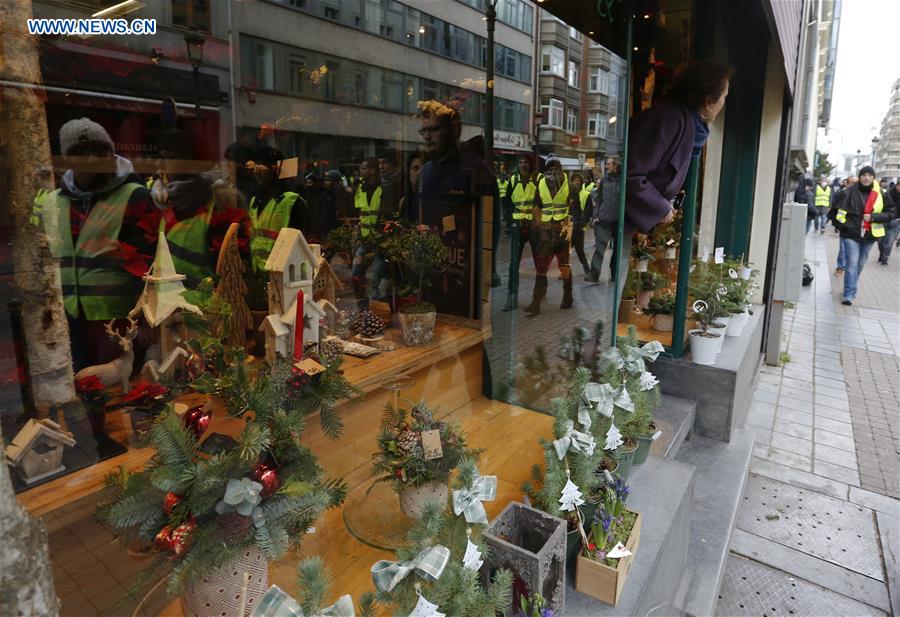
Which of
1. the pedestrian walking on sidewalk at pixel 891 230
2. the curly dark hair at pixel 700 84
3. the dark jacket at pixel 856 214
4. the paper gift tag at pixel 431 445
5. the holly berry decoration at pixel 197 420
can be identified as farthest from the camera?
the pedestrian walking on sidewalk at pixel 891 230

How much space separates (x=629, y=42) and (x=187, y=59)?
2.23 m

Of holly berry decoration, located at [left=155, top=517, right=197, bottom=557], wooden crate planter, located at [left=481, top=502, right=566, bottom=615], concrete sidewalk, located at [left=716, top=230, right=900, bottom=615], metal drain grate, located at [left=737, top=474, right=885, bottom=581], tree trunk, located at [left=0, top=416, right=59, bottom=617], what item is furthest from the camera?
metal drain grate, located at [left=737, top=474, right=885, bottom=581]

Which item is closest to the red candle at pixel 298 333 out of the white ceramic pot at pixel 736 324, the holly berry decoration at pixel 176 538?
the holly berry decoration at pixel 176 538

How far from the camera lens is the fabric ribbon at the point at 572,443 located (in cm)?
200

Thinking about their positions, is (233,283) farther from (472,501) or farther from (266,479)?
(472,501)

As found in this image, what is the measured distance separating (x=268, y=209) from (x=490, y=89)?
60.4 inches

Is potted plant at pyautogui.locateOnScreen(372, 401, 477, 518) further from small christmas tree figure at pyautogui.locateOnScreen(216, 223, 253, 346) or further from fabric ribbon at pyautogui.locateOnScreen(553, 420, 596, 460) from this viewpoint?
small christmas tree figure at pyautogui.locateOnScreen(216, 223, 253, 346)

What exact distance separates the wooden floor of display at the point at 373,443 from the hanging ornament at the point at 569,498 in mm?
336

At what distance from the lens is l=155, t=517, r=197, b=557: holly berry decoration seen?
1174mm

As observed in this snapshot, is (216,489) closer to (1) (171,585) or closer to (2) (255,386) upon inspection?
(1) (171,585)

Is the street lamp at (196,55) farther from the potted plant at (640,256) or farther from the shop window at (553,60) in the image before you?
the potted plant at (640,256)

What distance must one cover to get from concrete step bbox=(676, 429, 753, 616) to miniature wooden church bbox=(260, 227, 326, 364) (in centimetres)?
194

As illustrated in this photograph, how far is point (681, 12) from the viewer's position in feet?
12.6

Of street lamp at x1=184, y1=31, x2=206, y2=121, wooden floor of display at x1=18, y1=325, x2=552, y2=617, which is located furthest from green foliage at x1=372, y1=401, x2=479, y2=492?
street lamp at x1=184, y1=31, x2=206, y2=121
